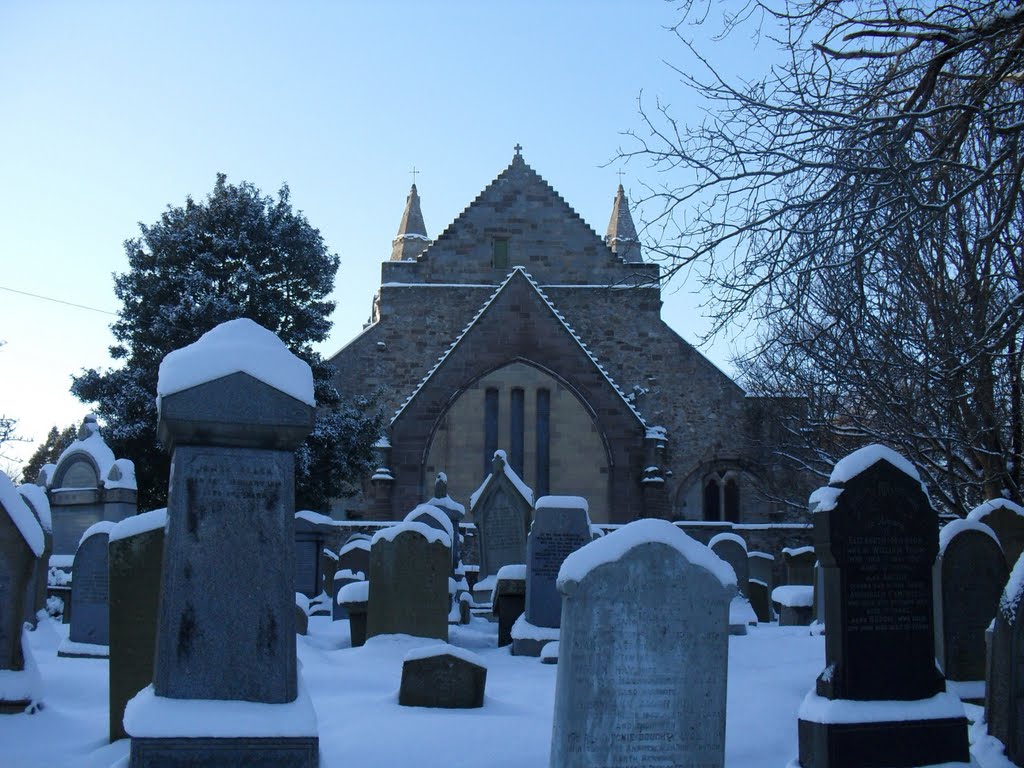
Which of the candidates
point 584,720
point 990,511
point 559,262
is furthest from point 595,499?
point 584,720

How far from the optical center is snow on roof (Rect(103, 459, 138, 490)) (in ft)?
62.3

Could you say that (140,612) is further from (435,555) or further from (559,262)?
(559,262)

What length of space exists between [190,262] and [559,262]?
1317 centimetres

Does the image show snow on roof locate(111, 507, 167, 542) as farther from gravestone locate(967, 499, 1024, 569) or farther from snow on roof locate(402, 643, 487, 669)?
gravestone locate(967, 499, 1024, 569)

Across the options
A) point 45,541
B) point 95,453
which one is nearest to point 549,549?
point 45,541

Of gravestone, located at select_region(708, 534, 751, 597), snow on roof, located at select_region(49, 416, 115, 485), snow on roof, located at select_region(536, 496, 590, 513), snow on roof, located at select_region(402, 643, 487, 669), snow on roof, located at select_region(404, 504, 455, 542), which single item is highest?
snow on roof, located at select_region(49, 416, 115, 485)

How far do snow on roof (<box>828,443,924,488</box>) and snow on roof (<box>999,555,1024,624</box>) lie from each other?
843 mm

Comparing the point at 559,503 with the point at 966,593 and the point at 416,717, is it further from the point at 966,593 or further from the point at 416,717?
the point at 416,717

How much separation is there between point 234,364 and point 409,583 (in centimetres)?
661

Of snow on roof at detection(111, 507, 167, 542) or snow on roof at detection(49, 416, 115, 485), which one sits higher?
snow on roof at detection(49, 416, 115, 485)

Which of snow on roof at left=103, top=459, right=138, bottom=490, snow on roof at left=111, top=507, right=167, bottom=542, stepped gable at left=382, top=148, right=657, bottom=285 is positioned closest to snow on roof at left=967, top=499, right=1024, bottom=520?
snow on roof at left=111, top=507, right=167, bottom=542

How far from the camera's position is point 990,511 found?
34.6 ft

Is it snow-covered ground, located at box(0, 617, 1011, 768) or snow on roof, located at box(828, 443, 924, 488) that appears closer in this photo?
snow-covered ground, located at box(0, 617, 1011, 768)

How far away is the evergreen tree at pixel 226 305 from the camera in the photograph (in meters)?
25.4
